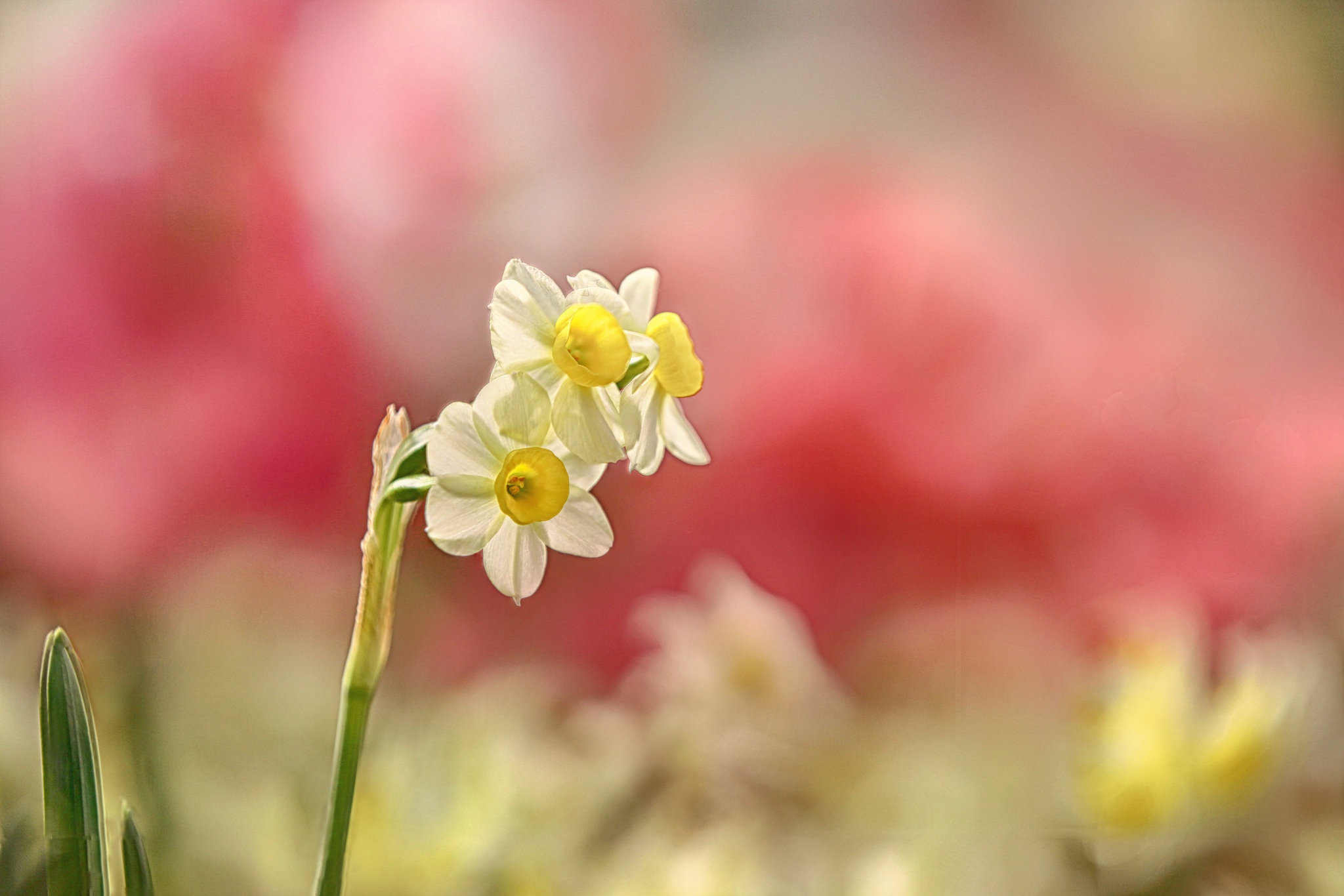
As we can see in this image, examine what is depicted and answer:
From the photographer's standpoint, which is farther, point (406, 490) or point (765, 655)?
point (765, 655)

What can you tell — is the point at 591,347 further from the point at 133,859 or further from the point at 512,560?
the point at 133,859

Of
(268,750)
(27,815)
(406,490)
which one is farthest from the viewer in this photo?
(268,750)

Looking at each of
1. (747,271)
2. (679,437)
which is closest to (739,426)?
(747,271)

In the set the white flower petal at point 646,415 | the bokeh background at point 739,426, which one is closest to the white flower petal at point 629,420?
the white flower petal at point 646,415

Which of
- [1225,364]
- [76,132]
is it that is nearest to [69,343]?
[76,132]

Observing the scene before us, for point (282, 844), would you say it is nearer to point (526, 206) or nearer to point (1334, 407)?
point (526, 206)
